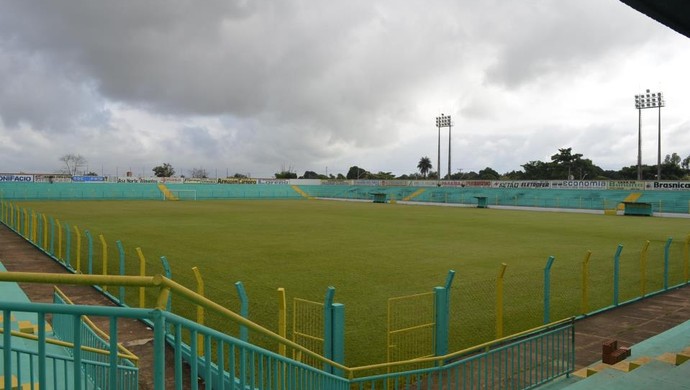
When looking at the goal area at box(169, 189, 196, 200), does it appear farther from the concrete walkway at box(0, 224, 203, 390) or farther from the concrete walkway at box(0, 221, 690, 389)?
the concrete walkway at box(0, 221, 690, 389)

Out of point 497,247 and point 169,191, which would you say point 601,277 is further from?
point 169,191

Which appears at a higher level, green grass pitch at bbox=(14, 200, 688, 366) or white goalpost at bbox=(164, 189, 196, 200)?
white goalpost at bbox=(164, 189, 196, 200)

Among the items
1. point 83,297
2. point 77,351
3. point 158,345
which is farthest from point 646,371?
point 83,297

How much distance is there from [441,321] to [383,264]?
8905 mm

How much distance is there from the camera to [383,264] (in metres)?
16.5

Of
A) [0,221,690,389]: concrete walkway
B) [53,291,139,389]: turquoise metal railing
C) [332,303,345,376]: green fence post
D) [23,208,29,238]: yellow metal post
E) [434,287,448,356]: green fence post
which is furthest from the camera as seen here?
[23,208,29,238]: yellow metal post

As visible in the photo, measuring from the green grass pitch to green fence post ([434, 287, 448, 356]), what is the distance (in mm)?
917

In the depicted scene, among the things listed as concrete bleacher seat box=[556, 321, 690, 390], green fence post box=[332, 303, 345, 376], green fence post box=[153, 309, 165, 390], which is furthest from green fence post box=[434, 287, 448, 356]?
green fence post box=[153, 309, 165, 390]

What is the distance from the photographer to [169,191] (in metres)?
77.6

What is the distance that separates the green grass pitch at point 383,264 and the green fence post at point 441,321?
92cm

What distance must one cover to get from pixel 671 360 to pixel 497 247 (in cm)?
1475

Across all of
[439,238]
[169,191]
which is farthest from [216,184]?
[439,238]

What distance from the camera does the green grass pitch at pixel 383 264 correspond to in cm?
1027

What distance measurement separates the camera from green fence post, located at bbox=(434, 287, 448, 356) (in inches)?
294
